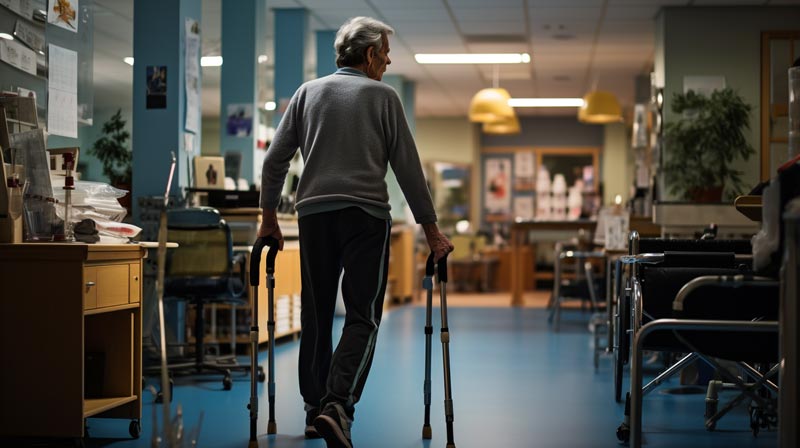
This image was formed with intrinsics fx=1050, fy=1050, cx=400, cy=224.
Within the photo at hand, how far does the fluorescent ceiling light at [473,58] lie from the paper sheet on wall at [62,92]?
24.3 feet

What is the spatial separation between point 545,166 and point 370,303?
1543 centimetres

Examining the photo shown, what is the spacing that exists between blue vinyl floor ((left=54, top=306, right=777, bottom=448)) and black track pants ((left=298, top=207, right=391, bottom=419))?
20.6 inches

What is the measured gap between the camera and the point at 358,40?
4059 millimetres

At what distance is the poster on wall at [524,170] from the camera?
748 inches

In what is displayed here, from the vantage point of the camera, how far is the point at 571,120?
62.1ft

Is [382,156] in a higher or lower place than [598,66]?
lower

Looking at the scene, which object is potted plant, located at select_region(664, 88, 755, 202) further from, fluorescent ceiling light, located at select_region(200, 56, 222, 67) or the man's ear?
the man's ear

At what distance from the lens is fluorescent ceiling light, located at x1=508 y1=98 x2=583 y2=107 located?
1647 cm

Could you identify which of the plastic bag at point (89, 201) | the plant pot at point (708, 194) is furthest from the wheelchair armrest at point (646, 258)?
the plant pot at point (708, 194)

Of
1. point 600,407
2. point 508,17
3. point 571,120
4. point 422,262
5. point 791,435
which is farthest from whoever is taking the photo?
point 571,120

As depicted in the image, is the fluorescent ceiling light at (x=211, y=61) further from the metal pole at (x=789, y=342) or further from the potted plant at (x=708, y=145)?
the metal pole at (x=789, y=342)

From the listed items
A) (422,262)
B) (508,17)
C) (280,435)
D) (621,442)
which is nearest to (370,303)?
(280,435)

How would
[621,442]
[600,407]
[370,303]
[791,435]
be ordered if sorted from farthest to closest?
[600,407]
[621,442]
[370,303]
[791,435]

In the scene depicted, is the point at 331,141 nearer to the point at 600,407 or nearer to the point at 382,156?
the point at 382,156
